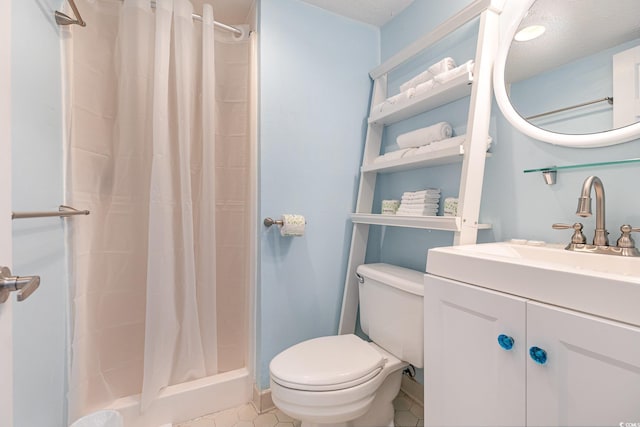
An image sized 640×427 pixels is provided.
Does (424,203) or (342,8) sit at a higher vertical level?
(342,8)

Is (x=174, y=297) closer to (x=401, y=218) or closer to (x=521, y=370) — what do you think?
(x=401, y=218)

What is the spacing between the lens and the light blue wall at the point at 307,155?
1.50m

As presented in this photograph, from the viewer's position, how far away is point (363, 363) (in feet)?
3.82

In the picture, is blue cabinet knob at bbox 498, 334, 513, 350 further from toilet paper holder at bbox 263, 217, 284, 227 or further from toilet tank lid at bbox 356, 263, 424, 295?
toilet paper holder at bbox 263, 217, 284, 227

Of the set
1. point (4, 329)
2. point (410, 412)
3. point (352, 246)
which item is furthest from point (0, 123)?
point (410, 412)

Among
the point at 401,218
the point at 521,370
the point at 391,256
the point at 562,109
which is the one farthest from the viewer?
the point at 391,256

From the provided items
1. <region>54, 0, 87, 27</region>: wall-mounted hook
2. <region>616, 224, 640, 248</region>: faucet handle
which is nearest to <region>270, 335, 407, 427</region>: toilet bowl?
<region>616, 224, 640, 248</region>: faucet handle

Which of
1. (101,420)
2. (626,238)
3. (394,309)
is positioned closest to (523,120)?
(626,238)

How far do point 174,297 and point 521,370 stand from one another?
1.38m

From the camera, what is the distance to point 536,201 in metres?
1.09

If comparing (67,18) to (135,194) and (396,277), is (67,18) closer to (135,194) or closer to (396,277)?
(135,194)

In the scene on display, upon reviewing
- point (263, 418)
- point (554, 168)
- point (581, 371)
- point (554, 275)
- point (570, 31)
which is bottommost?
point (263, 418)

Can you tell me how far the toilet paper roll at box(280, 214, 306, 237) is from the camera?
4.80ft

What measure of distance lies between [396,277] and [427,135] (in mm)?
669
